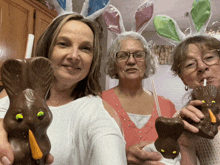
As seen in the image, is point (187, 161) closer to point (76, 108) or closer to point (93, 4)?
point (76, 108)

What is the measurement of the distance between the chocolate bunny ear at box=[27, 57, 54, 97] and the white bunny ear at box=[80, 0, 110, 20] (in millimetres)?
466

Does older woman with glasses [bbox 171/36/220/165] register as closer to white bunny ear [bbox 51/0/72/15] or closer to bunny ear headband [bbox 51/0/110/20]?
bunny ear headband [bbox 51/0/110/20]

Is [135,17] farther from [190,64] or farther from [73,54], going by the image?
[73,54]

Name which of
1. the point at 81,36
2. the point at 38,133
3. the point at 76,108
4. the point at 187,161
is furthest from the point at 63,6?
the point at 187,161

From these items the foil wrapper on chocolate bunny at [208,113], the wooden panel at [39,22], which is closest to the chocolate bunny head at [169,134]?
the foil wrapper on chocolate bunny at [208,113]

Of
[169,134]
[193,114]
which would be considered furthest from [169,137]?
[193,114]

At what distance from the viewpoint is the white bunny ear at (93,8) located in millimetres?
859

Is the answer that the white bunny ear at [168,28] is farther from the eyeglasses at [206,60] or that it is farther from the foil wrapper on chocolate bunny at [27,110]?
the foil wrapper on chocolate bunny at [27,110]

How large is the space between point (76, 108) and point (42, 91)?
0.66ft

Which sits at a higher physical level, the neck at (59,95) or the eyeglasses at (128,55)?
the eyeglasses at (128,55)

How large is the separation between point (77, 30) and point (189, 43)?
1.78 feet

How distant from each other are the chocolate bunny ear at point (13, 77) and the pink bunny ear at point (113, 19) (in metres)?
0.95

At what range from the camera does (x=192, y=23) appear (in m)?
0.95

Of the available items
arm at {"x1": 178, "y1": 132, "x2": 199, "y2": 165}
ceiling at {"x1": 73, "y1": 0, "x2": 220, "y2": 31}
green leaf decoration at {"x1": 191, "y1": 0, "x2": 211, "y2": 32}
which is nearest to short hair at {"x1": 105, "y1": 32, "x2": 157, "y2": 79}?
green leaf decoration at {"x1": 191, "y1": 0, "x2": 211, "y2": 32}
